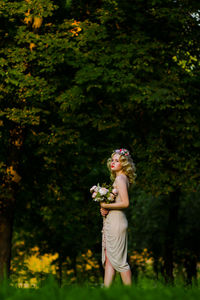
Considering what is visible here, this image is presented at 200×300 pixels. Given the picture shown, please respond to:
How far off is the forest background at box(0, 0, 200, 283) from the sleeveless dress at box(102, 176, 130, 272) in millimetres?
4326

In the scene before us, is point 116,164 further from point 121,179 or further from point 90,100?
point 90,100

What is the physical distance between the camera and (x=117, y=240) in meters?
7.11

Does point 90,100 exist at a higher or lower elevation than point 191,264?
higher

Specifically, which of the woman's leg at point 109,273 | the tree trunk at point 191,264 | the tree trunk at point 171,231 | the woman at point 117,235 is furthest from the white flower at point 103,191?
the tree trunk at point 191,264

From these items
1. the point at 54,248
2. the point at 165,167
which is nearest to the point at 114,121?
the point at 165,167

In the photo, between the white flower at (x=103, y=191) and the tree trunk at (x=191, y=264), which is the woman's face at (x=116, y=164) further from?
the tree trunk at (x=191, y=264)

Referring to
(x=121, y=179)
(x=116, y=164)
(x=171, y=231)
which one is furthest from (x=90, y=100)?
(x=171, y=231)

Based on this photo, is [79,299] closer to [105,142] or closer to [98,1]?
[105,142]

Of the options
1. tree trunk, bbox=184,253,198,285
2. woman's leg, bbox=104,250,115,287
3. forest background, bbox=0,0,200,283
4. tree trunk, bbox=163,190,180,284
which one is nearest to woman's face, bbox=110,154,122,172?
woman's leg, bbox=104,250,115,287

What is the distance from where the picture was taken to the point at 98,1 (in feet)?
46.0

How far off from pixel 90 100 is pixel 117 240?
530 centimetres

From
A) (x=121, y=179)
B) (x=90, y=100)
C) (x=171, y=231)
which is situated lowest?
(x=121, y=179)

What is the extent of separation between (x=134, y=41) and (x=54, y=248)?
10704 mm

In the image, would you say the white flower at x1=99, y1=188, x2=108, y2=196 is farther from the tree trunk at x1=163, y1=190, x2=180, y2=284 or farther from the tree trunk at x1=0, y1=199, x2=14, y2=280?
the tree trunk at x1=163, y1=190, x2=180, y2=284
